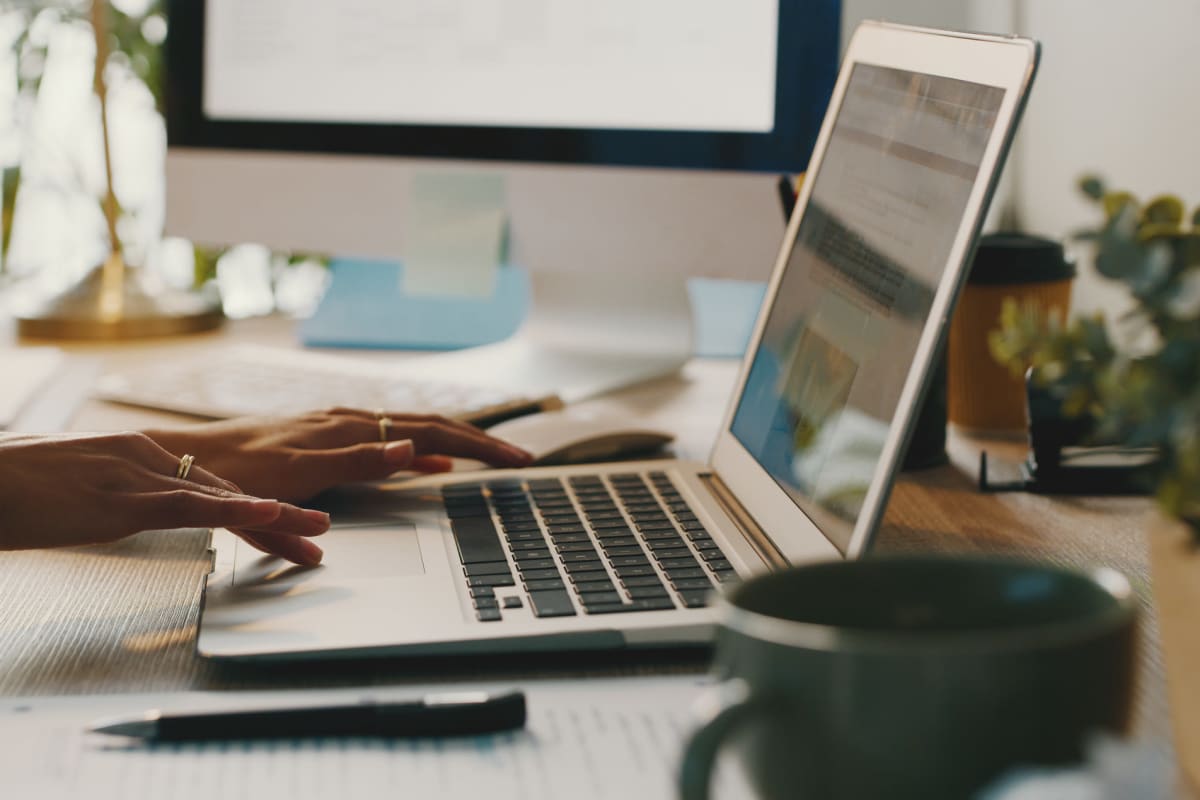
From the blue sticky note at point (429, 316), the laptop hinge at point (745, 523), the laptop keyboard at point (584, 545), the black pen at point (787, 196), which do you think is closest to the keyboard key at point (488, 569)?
the laptop keyboard at point (584, 545)

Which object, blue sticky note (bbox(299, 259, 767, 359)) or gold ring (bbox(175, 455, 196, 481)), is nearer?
gold ring (bbox(175, 455, 196, 481))

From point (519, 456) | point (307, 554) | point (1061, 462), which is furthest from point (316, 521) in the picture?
point (1061, 462)

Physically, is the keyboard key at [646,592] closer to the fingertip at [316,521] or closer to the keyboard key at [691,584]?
the keyboard key at [691,584]

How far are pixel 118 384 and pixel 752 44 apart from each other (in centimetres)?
56

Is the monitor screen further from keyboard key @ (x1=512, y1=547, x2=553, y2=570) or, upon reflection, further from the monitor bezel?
keyboard key @ (x1=512, y1=547, x2=553, y2=570)

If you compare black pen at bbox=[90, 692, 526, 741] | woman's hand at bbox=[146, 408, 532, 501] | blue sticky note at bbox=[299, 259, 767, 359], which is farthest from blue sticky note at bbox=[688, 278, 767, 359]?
black pen at bbox=[90, 692, 526, 741]

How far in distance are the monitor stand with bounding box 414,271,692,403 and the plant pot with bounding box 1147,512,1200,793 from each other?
72cm

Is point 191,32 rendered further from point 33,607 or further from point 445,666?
point 445,666

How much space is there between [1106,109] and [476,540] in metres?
0.63

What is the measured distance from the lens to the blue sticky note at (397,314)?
1251mm

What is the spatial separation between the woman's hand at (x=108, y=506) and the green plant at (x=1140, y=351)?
1.16 ft

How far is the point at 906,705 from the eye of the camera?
11.1 inches

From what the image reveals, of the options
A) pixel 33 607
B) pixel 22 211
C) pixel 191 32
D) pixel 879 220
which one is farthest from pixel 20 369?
pixel 22 211

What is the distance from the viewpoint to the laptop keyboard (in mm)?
537
